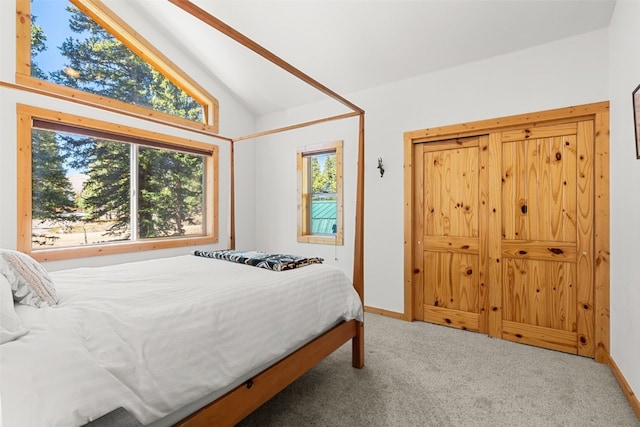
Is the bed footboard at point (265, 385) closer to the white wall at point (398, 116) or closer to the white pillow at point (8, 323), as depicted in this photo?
the white pillow at point (8, 323)

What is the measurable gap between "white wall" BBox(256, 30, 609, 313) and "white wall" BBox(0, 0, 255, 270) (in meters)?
0.22

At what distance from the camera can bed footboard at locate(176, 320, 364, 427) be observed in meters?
1.27

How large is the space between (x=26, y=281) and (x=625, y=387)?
3.31m

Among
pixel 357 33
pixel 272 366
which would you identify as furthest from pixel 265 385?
pixel 357 33

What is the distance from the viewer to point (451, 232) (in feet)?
10.6

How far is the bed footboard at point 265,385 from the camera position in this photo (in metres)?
1.27

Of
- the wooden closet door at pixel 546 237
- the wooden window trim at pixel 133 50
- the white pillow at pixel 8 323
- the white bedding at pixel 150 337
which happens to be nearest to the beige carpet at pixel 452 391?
the wooden closet door at pixel 546 237

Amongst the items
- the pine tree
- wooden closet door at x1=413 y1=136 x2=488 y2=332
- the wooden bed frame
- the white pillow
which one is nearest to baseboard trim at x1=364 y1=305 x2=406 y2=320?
wooden closet door at x1=413 y1=136 x2=488 y2=332

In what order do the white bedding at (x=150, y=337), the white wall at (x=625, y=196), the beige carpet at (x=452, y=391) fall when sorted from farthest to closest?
the white wall at (x=625, y=196)
the beige carpet at (x=452, y=391)
the white bedding at (x=150, y=337)

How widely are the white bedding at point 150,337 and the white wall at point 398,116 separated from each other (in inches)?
66.2

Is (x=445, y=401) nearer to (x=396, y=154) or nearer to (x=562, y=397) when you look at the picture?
(x=562, y=397)

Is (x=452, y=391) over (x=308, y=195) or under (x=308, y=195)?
under

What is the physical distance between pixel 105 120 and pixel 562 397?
4393 mm

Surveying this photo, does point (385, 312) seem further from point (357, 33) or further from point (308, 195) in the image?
point (357, 33)
